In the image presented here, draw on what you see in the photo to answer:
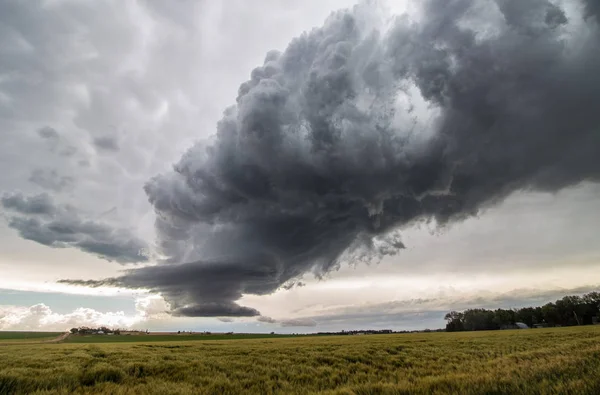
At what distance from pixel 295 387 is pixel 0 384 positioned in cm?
1003

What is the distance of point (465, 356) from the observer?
67.3ft

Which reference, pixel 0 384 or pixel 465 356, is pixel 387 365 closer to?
pixel 465 356

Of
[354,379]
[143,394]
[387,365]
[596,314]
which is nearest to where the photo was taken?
[143,394]

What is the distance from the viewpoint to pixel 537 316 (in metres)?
168

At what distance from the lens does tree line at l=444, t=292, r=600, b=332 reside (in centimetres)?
14821

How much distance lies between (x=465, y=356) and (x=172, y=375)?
16987 millimetres

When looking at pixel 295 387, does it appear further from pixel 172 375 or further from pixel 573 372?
pixel 573 372

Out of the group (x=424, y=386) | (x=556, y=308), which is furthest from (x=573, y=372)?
(x=556, y=308)

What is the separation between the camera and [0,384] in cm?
1130

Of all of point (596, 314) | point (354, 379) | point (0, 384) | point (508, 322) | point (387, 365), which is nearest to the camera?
point (0, 384)

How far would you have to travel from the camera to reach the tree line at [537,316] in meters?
148

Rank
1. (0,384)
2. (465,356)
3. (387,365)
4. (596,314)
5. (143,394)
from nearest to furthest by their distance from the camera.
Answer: (143,394) < (0,384) < (387,365) < (465,356) < (596,314)

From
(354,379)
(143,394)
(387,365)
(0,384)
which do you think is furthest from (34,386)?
(387,365)

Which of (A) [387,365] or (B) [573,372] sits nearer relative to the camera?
(B) [573,372]
